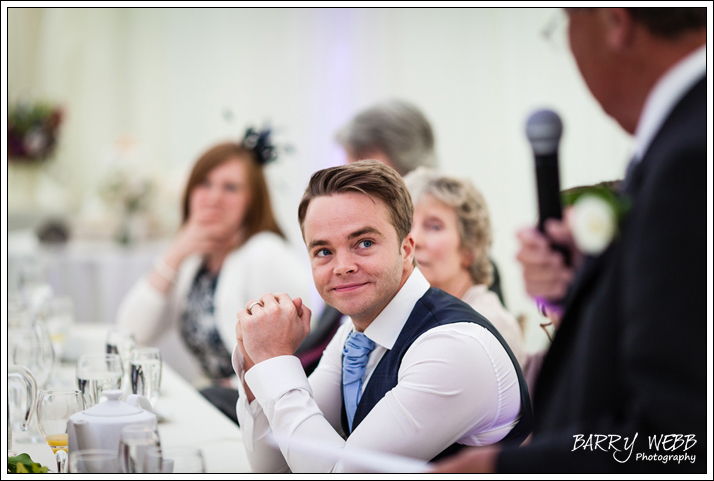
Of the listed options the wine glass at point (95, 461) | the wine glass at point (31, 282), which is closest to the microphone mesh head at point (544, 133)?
the wine glass at point (95, 461)

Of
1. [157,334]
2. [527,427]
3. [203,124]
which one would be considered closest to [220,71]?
[203,124]

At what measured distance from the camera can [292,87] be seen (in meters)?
5.20

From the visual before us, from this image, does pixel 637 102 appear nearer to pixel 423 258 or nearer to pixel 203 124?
pixel 423 258

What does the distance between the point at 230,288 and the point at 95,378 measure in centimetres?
138

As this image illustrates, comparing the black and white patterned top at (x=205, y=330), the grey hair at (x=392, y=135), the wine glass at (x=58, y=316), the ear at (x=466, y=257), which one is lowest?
the black and white patterned top at (x=205, y=330)

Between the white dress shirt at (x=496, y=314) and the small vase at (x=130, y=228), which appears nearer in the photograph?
the white dress shirt at (x=496, y=314)

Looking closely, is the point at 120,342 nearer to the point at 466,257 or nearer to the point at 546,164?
the point at 466,257

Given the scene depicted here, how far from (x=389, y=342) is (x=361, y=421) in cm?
13

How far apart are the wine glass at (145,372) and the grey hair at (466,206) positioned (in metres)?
0.60

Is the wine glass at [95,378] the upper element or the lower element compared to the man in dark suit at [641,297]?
lower

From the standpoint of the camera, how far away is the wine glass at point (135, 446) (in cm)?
84

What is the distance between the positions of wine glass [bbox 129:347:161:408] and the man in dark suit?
Answer: 716 mm

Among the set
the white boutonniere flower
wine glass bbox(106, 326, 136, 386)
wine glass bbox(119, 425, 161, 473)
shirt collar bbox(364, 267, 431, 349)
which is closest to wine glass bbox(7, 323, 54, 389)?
Result: wine glass bbox(106, 326, 136, 386)

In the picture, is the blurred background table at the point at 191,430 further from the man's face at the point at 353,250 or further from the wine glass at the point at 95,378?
the man's face at the point at 353,250
